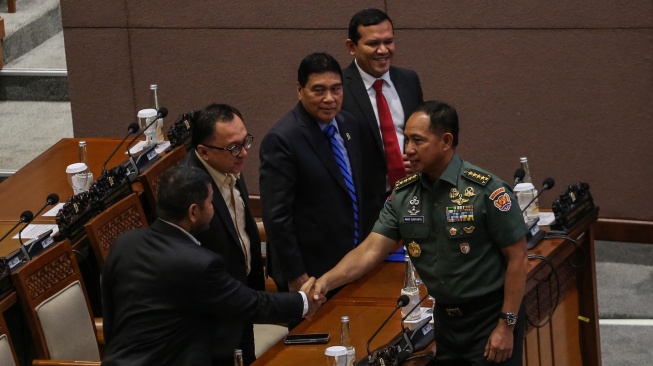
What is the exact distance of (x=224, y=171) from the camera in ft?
14.7

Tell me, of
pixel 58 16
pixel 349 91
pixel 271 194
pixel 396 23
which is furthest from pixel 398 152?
pixel 58 16

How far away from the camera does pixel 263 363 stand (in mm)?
4152

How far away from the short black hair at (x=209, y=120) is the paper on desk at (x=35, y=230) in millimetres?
1016

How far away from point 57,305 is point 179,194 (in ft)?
3.49

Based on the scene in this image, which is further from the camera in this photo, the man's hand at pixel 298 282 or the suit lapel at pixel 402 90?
the suit lapel at pixel 402 90

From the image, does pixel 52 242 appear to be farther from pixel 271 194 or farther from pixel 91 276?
pixel 271 194

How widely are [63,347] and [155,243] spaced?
1.03m

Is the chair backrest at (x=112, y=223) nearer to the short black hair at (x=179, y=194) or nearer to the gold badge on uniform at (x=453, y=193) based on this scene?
the short black hair at (x=179, y=194)

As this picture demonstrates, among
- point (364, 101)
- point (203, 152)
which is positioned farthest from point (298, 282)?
point (364, 101)

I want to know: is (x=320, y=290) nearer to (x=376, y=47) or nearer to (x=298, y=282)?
(x=298, y=282)

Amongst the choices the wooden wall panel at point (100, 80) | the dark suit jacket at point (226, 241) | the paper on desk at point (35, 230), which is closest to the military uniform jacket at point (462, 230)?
the dark suit jacket at point (226, 241)

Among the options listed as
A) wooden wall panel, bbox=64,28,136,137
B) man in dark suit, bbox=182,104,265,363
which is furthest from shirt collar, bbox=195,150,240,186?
wooden wall panel, bbox=64,28,136,137

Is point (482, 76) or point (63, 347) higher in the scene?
point (482, 76)

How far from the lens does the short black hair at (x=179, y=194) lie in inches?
153
